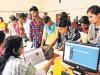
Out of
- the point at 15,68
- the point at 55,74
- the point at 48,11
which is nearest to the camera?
the point at 15,68

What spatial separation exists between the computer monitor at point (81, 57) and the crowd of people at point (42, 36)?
0.17m

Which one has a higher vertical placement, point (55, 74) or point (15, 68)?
point (15, 68)

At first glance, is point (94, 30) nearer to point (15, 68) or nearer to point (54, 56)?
point (54, 56)

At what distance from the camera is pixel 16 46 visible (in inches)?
76.9

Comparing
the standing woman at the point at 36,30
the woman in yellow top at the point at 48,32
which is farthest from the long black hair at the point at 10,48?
the standing woman at the point at 36,30

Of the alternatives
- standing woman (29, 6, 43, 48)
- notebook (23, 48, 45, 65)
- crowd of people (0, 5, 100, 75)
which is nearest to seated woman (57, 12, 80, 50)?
crowd of people (0, 5, 100, 75)

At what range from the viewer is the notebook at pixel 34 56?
8.60 feet

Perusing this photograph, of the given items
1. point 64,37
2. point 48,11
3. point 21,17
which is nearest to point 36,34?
point 21,17

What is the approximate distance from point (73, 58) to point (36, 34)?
1720 mm

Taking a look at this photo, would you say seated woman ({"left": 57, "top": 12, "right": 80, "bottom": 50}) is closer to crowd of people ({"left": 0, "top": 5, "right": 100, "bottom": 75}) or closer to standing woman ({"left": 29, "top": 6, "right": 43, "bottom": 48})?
crowd of people ({"left": 0, "top": 5, "right": 100, "bottom": 75})

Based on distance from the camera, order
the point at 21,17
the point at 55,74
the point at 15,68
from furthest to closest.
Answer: the point at 21,17 → the point at 55,74 → the point at 15,68

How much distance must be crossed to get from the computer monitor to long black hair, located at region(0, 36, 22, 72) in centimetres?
56

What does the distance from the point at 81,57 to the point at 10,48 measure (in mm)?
672

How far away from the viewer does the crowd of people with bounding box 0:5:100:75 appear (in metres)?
1.95
